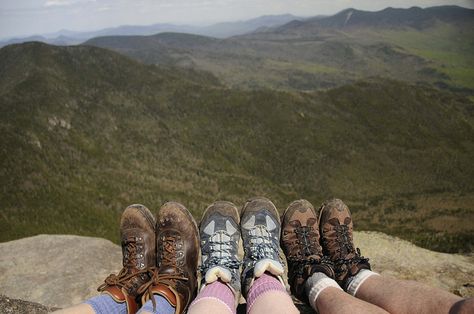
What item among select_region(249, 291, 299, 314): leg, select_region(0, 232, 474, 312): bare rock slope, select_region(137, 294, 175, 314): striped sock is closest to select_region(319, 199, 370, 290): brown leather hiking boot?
select_region(249, 291, 299, 314): leg

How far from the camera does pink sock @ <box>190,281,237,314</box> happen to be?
3.25 metres

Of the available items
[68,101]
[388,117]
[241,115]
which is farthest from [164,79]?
[388,117]

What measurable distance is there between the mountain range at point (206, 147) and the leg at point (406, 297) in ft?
101

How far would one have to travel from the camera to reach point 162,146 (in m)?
82.1

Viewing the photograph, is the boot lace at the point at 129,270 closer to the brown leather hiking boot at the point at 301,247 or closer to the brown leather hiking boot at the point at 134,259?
the brown leather hiking boot at the point at 134,259

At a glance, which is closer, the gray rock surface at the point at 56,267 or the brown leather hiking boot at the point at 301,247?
the brown leather hiking boot at the point at 301,247

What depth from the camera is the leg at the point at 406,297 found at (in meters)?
2.87

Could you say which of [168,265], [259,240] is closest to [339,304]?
[259,240]

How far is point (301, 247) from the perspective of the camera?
4711 mm

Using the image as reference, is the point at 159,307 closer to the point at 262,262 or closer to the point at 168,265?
the point at 168,265

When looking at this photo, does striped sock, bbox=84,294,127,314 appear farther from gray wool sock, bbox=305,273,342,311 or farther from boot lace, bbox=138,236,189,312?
gray wool sock, bbox=305,273,342,311

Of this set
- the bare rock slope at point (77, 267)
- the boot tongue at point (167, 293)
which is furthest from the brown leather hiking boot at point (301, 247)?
the bare rock slope at point (77, 267)

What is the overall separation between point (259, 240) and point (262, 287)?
112 cm

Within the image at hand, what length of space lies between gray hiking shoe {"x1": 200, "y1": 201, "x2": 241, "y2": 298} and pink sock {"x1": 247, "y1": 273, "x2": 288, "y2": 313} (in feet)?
0.85
